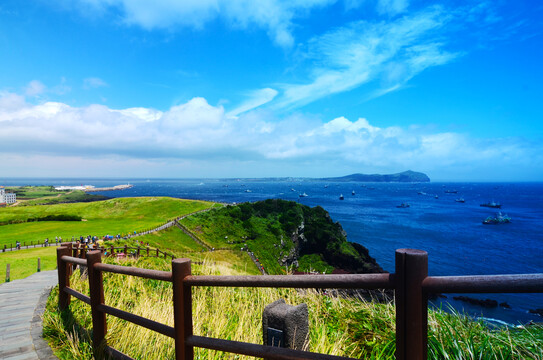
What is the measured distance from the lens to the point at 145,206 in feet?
222

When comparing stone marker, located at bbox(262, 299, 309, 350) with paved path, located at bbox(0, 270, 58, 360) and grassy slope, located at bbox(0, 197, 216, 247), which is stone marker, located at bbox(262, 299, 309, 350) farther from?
grassy slope, located at bbox(0, 197, 216, 247)

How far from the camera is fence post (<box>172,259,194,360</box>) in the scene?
259cm

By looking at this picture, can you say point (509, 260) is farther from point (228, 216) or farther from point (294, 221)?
point (228, 216)

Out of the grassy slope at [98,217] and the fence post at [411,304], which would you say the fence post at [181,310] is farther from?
the grassy slope at [98,217]

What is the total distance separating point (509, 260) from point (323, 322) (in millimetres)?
51770

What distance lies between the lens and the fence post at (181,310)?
259 cm

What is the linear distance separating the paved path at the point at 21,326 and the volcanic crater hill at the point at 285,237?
2763 centimetres

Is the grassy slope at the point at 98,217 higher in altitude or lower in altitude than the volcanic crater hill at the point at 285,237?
higher

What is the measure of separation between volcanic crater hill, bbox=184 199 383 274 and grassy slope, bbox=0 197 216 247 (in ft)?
30.3

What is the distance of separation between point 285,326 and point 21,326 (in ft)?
15.7

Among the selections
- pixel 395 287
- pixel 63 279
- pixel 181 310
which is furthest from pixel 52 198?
pixel 395 287

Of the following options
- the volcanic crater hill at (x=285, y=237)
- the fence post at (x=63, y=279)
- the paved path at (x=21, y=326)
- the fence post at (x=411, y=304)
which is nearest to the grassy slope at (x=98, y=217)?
the volcanic crater hill at (x=285, y=237)

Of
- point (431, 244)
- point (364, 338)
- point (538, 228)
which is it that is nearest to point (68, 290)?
point (364, 338)

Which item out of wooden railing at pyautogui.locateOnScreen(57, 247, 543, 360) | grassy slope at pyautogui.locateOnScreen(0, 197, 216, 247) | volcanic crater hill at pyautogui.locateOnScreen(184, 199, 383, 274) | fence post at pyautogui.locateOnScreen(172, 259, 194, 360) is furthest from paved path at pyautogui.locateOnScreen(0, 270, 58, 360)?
volcanic crater hill at pyautogui.locateOnScreen(184, 199, 383, 274)
